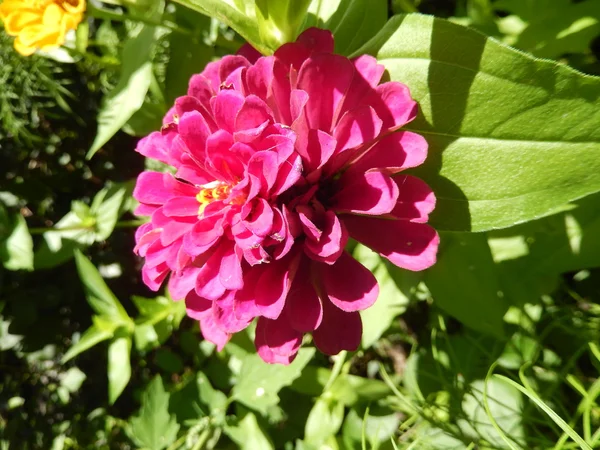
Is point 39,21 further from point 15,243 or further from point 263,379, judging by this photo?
point 263,379

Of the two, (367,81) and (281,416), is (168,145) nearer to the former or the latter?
(367,81)

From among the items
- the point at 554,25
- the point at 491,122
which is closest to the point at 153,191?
the point at 491,122

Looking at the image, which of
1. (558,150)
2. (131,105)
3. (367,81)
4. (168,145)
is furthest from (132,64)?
(558,150)

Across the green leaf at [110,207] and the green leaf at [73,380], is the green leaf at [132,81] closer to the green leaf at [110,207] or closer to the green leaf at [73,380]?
the green leaf at [110,207]

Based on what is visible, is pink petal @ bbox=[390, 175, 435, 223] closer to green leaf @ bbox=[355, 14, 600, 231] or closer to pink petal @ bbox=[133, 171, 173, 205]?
green leaf @ bbox=[355, 14, 600, 231]

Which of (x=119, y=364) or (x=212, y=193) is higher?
(x=212, y=193)

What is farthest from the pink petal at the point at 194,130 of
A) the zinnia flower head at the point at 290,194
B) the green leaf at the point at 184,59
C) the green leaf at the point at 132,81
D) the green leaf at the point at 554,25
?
the green leaf at the point at 554,25
